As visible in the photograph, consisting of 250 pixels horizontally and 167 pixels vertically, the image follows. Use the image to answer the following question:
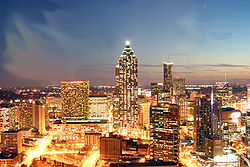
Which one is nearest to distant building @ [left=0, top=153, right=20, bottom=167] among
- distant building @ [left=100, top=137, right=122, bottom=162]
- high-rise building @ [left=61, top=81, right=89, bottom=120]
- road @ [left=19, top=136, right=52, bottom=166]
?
road @ [left=19, top=136, right=52, bottom=166]

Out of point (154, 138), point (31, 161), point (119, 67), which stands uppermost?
point (119, 67)

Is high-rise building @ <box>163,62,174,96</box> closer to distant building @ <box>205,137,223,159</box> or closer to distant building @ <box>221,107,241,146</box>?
distant building @ <box>221,107,241,146</box>

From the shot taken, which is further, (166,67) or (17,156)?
(166,67)

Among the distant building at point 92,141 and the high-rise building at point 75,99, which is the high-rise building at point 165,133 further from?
the high-rise building at point 75,99

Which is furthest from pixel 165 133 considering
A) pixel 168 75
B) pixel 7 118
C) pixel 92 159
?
pixel 168 75

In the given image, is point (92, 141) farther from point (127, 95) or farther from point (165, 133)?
point (127, 95)

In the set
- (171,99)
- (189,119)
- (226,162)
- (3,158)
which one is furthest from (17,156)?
(171,99)

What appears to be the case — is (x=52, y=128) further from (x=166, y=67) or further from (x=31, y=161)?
(x=166, y=67)
